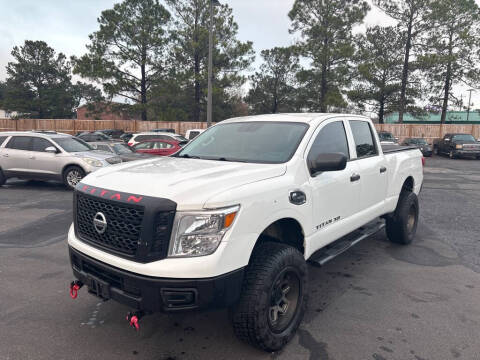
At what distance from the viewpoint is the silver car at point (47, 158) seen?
10.3 meters

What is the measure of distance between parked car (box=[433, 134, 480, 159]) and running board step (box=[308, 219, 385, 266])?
21927 mm

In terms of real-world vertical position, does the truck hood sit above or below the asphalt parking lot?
above

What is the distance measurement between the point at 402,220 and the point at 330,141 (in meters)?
2.27

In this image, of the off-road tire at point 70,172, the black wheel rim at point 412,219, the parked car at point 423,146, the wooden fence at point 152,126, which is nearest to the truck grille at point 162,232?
the black wheel rim at point 412,219

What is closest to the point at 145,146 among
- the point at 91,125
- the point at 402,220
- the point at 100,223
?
the point at 402,220

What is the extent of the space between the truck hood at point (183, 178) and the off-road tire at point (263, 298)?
612 mm

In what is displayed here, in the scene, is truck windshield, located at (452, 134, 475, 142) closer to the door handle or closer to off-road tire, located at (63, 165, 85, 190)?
off-road tire, located at (63, 165, 85, 190)

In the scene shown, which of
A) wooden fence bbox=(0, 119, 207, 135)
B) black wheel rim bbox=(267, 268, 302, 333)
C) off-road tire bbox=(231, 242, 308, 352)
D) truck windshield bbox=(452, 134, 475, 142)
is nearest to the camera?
off-road tire bbox=(231, 242, 308, 352)

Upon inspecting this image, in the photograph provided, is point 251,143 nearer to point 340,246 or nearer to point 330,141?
point 330,141

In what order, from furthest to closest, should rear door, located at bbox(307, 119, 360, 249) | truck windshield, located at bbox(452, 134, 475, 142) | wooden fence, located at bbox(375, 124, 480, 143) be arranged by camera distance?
wooden fence, located at bbox(375, 124, 480, 143), truck windshield, located at bbox(452, 134, 475, 142), rear door, located at bbox(307, 119, 360, 249)

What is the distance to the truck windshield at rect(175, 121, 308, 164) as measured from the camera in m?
3.57

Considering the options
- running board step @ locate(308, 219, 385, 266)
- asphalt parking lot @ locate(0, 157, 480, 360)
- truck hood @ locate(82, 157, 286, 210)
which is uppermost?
truck hood @ locate(82, 157, 286, 210)

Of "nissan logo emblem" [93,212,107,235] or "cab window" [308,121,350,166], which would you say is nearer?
"nissan logo emblem" [93,212,107,235]

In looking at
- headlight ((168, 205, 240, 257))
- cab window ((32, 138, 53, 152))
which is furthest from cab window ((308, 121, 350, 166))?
cab window ((32, 138, 53, 152))
